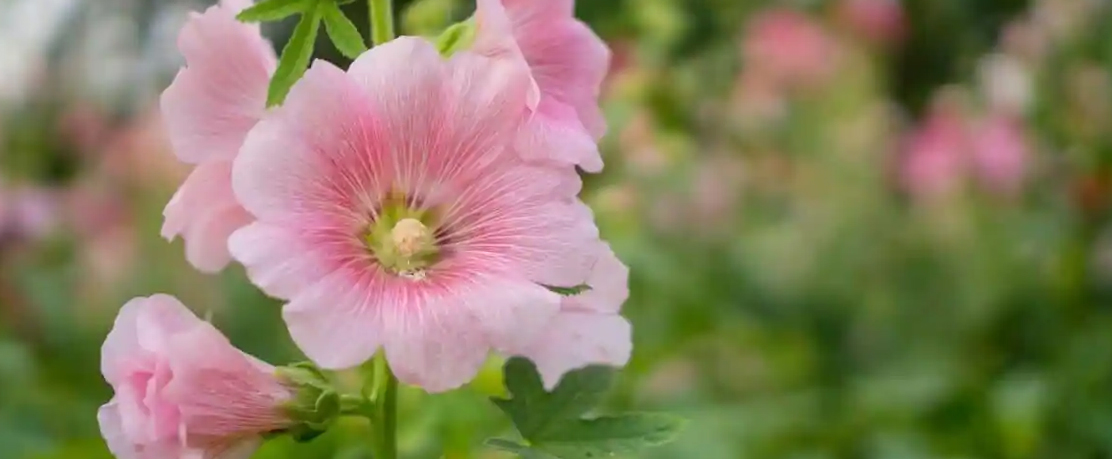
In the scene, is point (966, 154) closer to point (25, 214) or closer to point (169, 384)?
point (25, 214)

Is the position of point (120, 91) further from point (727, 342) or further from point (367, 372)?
point (367, 372)

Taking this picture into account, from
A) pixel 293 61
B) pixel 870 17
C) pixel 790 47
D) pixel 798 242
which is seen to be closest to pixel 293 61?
pixel 293 61

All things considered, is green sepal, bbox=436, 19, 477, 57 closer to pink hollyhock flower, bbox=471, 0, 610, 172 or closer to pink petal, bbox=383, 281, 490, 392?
pink hollyhock flower, bbox=471, 0, 610, 172

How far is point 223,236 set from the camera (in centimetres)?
51

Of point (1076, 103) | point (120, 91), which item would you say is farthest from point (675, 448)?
point (120, 91)

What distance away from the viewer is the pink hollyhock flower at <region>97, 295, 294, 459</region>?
1.46 feet

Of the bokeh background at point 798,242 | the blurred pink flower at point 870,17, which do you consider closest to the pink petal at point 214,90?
the bokeh background at point 798,242

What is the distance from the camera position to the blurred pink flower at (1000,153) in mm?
1691

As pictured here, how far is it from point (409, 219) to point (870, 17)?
5.37 feet

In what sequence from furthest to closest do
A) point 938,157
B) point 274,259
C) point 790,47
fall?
point 790,47
point 938,157
point 274,259

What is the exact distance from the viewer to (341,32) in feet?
1.58

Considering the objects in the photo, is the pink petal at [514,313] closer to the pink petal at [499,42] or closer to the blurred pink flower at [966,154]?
the pink petal at [499,42]

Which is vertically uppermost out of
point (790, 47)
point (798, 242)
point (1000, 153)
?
point (790, 47)

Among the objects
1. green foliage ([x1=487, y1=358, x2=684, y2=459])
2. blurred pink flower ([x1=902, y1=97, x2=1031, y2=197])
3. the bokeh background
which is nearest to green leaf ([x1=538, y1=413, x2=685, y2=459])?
green foliage ([x1=487, y1=358, x2=684, y2=459])
